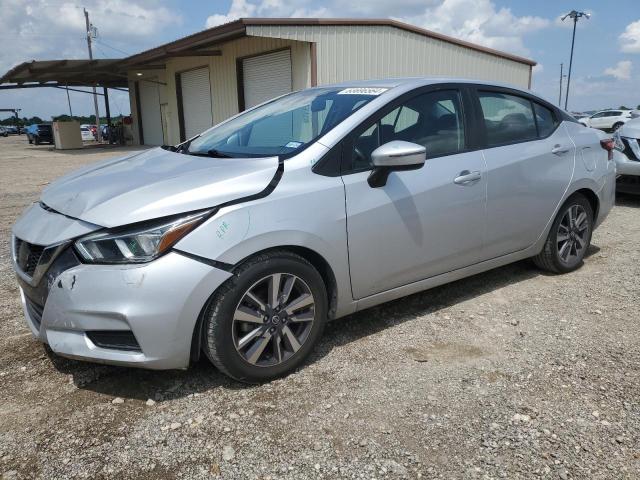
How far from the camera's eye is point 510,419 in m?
2.50

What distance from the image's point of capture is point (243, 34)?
13.8m

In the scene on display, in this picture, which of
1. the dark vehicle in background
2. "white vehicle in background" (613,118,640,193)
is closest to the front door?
"white vehicle in background" (613,118,640,193)

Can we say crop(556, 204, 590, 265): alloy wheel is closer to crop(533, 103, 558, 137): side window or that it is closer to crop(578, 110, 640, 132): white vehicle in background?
crop(533, 103, 558, 137): side window

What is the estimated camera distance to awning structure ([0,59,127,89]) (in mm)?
24203

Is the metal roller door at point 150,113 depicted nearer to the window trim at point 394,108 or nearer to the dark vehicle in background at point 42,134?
the dark vehicle in background at point 42,134

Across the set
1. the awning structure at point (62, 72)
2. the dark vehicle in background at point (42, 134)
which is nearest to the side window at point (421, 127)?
the awning structure at point (62, 72)

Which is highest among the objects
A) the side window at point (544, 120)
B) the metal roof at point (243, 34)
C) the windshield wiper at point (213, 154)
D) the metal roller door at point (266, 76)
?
the metal roof at point (243, 34)

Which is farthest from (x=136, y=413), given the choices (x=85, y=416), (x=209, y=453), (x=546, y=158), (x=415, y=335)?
(x=546, y=158)

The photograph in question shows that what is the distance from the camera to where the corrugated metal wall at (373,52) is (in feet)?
46.9

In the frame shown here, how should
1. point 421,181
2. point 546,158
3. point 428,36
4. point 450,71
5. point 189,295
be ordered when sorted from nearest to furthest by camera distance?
point 189,295
point 421,181
point 546,158
point 428,36
point 450,71

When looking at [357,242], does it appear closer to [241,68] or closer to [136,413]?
[136,413]

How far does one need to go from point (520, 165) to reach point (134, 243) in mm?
2785

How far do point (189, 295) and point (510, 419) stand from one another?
64.4 inches

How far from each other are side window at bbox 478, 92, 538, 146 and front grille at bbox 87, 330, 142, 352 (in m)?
2.69
